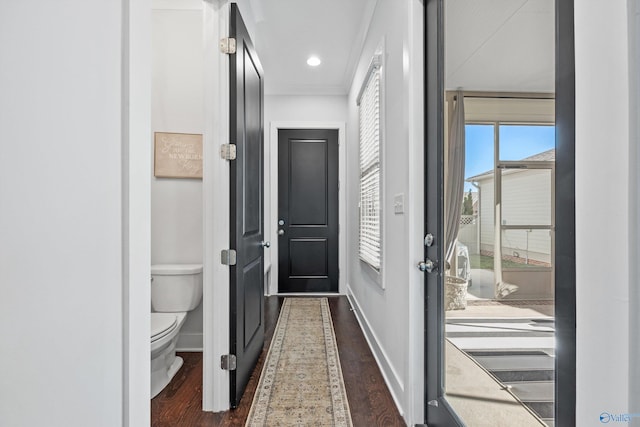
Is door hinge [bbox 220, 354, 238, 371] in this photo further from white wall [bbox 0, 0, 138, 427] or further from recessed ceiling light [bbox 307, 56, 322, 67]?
recessed ceiling light [bbox 307, 56, 322, 67]

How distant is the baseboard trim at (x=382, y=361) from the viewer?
6.08 ft

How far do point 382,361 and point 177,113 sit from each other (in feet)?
7.68

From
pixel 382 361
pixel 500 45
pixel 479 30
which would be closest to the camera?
pixel 500 45

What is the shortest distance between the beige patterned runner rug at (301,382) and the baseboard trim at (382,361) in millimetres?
276

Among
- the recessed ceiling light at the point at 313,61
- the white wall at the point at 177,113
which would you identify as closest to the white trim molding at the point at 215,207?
the white wall at the point at 177,113

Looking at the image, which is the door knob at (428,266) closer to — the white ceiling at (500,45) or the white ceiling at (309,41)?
the white ceiling at (500,45)

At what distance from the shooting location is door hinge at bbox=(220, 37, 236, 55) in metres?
1.81

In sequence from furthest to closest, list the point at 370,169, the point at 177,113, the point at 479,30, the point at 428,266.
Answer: the point at 370,169 → the point at 177,113 → the point at 428,266 → the point at 479,30

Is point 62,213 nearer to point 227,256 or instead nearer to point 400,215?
point 227,256

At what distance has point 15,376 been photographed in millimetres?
524

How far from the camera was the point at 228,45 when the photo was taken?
1.81 metres

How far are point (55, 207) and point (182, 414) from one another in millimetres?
1599

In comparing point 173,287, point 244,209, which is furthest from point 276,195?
point 244,209

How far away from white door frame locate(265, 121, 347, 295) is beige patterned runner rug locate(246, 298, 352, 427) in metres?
1.25
